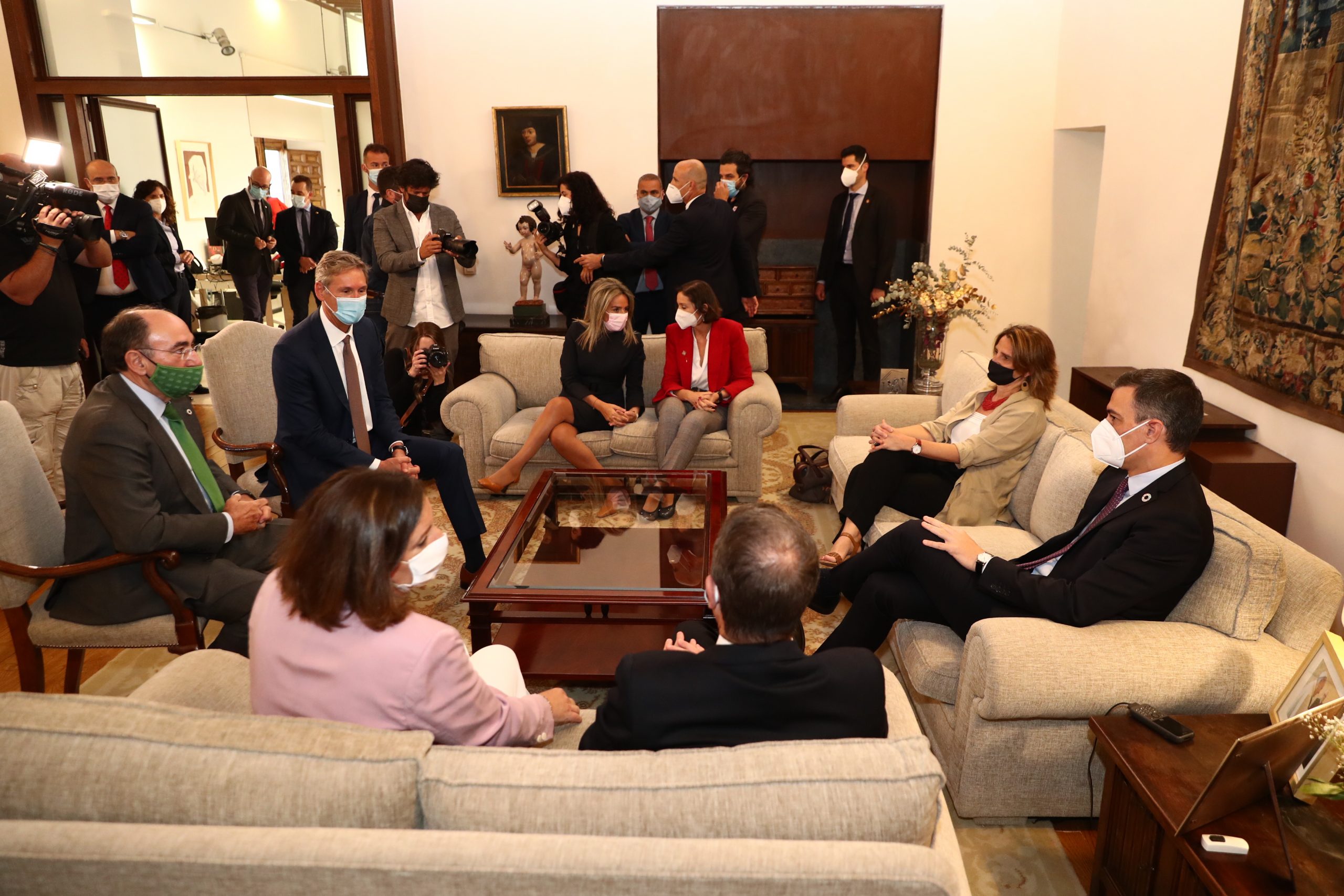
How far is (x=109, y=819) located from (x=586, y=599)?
1.68 m

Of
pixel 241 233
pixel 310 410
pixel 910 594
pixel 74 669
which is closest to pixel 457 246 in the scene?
pixel 310 410

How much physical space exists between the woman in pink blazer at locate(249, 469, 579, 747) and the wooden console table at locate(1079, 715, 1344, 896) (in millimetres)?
1379

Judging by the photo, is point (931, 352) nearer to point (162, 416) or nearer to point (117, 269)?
point (162, 416)

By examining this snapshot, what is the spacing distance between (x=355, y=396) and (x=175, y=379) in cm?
104

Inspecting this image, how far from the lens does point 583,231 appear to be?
5996 millimetres

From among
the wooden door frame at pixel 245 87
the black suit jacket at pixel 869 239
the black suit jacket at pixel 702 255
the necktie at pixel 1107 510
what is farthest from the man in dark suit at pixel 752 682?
the wooden door frame at pixel 245 87

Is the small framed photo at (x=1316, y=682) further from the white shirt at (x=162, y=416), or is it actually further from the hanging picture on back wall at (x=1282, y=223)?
the white shirt at (x=162, y=416)

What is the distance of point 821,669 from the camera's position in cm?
167

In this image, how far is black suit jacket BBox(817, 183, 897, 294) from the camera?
6.45m

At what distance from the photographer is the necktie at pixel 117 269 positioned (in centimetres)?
552

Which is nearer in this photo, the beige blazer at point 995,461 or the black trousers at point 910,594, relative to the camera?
the black trousers at point 910,594

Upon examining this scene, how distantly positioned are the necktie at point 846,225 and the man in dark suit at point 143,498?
484cm

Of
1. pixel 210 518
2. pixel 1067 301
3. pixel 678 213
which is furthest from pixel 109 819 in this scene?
pixel 1067 301

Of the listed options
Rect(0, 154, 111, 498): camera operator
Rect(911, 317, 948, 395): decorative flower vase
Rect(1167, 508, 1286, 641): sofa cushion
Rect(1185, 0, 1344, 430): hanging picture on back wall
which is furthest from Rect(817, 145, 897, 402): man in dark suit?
Rect(0, 154, 111, 498): camera operator
